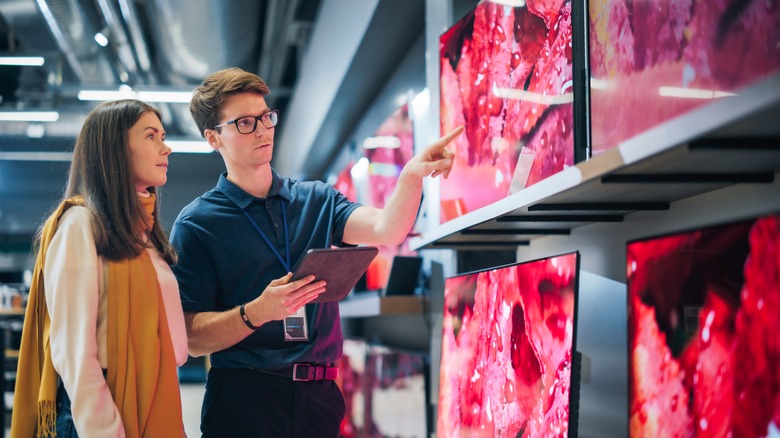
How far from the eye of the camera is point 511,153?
198 cm

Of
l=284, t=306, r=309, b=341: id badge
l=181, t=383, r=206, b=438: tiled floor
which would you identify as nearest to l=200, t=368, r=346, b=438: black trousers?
l=284, t=306, r=309, b=341: id badge

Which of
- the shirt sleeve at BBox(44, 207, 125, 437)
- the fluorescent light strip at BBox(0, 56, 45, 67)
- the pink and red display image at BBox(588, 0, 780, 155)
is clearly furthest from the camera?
the fluorescent light strip at BBox(0, 56, 45, 67)

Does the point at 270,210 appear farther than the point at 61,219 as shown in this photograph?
Yes

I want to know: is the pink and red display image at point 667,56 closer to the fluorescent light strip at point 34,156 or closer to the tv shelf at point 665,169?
the tv shelf at point 665,169

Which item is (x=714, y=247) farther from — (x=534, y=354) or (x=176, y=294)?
(x=176, y=294)

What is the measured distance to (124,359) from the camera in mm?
1718

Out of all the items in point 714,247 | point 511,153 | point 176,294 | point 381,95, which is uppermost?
point 381,95

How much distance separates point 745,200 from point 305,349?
1138mm

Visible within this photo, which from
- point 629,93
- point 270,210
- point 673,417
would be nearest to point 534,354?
point 673,417

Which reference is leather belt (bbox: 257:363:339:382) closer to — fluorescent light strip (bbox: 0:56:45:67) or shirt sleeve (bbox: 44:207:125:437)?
shirt sleeve (bbox: 44:207:125:437)

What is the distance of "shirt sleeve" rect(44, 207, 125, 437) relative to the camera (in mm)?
1622

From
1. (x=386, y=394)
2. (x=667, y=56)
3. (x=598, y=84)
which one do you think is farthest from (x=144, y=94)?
(x=667, y=56)

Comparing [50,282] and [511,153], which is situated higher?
[511,153]

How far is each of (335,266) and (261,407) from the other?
462 mm
